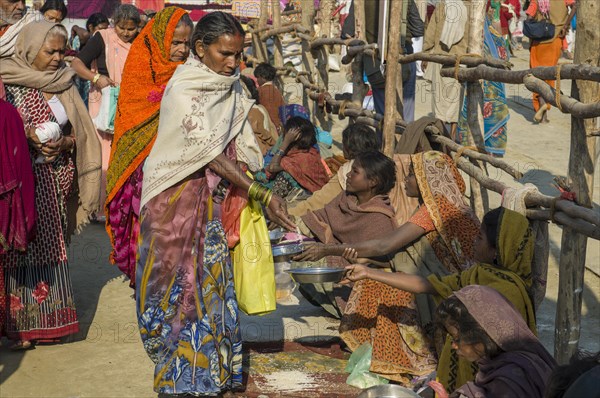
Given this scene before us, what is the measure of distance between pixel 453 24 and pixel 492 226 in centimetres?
601

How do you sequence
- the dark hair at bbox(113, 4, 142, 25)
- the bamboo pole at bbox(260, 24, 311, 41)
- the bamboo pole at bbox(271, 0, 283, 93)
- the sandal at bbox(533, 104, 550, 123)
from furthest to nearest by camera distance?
the bamboo pole at bbox(271, 0, 283, 93) < the sandal at bbox(533, 104, 550, 123) < the bamboo pole at bbox(260, 24, 311, 41) < the dark hair at bbox(113, 4, 142, 25)

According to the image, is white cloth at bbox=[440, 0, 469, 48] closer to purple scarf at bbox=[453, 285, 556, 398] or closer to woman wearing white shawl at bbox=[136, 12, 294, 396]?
woman wearing white shawl at bbox=[136, 12, 294, 396]

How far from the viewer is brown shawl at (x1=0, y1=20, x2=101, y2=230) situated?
17.3ft

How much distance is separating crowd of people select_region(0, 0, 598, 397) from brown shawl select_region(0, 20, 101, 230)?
1cm

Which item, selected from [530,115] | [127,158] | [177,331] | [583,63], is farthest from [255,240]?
[530,115]

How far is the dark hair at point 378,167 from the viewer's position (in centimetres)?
520

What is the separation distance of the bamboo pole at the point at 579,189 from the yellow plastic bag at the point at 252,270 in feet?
4.49

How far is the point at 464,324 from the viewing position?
11.2 feet

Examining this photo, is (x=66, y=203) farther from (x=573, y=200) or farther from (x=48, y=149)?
(x=573, y=200)

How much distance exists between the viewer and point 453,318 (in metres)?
3.44

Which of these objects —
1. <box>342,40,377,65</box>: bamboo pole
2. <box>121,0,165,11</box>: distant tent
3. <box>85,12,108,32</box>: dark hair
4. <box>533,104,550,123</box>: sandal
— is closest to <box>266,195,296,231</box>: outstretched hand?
<box>342,40,377,65</box>: bamboo pole

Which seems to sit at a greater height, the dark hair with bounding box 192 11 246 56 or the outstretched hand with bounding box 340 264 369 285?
the dark hair with bounding box 192 11 246 56

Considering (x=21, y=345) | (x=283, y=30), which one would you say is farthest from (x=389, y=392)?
(x=283, y=30)

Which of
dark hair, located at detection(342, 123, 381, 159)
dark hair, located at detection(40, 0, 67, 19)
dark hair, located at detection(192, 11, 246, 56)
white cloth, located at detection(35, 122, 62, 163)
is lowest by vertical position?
dark hair, located at detection(342, 123, 381, 159)
